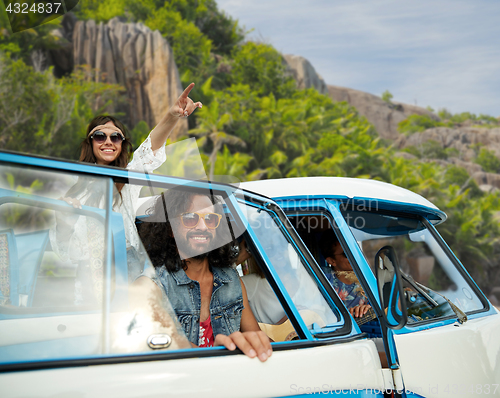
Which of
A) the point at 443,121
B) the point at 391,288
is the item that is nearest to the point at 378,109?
the point at 443,121

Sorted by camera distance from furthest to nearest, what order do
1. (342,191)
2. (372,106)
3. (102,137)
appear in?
1. (372,106)
2. (342,191)
3. (102,137)

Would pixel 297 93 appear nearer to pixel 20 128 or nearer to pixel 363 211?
pixel 20 128

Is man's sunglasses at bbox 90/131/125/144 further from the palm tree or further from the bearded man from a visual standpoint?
the palm tree

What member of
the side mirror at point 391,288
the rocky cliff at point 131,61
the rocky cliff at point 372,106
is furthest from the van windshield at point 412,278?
the rocky cliff at point 372,106

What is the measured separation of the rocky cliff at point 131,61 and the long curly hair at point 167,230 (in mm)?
28510

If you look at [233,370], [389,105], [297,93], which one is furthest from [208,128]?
[389,105]

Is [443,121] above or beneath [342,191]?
above

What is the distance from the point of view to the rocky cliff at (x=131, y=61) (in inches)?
1166

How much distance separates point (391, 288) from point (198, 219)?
3.03 feet

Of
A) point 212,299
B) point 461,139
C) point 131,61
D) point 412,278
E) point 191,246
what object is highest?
point 131,61

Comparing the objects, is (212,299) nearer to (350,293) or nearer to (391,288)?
(391,288)

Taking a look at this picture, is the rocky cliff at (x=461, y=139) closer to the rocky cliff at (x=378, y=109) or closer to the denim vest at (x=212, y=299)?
the rocky cliff at (x=378, y=109)

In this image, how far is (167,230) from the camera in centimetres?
187

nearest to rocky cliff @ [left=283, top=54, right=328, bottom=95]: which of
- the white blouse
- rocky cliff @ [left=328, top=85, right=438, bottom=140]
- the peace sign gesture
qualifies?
rocky cliff @ [left=328, top=85, right=438, bottom=140]
